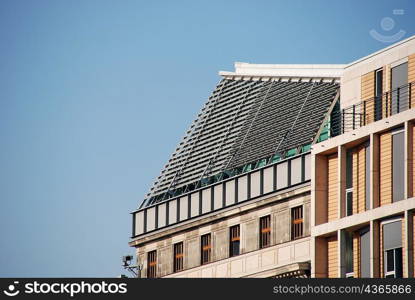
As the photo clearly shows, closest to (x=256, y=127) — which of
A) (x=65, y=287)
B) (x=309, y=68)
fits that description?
(x=309, y=68)

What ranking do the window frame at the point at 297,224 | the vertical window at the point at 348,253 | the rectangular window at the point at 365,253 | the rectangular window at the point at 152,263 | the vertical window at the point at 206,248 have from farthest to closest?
1. the rectangular window at the point at 152,263
2. the vertical window at the point at 206,248
3. the window frame at the point at 297,224
4. the vertical window at the point at 348,253
5. the rectangular window at the point at 365,253

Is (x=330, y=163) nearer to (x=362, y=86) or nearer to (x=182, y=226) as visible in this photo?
(x=362, y=86)

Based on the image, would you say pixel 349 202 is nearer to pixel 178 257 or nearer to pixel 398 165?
pixel 398 165

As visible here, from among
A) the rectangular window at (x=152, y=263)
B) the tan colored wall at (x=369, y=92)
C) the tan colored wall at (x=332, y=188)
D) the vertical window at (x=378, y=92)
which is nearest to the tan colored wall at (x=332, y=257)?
the tan colored wall at (x=332, y=188)

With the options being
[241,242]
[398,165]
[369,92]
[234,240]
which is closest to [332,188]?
[369,92]

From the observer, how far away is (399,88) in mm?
86375

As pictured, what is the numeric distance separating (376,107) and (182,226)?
26.7 m

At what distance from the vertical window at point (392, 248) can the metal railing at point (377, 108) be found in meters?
5.44

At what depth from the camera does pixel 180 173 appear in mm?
116000

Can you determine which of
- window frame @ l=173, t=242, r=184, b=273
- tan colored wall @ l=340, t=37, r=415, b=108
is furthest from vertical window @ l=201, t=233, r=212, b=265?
tan colored wall @ l=340, t=37, r=415, b=108

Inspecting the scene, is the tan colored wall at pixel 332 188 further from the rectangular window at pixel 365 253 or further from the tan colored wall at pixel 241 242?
the tan colored wall at pixel 241 242

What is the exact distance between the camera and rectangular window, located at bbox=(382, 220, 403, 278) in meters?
83.4

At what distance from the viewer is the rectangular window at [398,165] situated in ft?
276

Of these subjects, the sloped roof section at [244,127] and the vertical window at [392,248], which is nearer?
the vertical window at [392,248]
